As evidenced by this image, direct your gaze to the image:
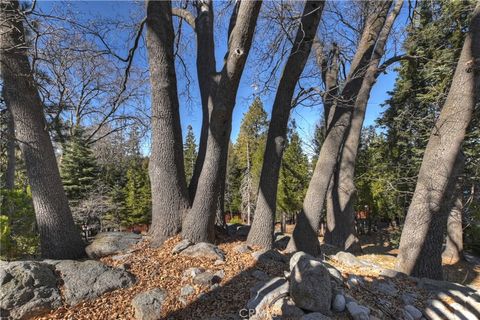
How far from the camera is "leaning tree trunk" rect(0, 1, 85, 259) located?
341 centimetres

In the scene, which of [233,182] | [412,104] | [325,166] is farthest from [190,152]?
[325,166]

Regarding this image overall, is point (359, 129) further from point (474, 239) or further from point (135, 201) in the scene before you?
point (135, 201)

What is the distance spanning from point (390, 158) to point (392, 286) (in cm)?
1079

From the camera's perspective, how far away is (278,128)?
4.77m

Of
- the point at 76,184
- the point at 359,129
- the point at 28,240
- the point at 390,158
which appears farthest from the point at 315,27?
the point at 76,184

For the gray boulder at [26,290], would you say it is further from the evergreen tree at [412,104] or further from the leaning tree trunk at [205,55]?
the evergreen tree at [412,104]

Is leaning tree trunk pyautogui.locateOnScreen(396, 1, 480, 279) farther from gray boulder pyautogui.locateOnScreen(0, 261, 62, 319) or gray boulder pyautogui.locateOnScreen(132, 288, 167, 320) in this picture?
gray boulder pyautogui.locateOnScreen(0, 261, 62, 319)

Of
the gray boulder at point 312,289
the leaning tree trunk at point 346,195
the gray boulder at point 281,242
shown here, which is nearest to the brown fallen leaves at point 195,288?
the gray boulder at point 312,289

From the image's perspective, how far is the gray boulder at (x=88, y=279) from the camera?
266 cm

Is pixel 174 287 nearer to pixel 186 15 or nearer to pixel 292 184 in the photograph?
pixel 186 15

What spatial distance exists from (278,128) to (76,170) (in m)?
11.3

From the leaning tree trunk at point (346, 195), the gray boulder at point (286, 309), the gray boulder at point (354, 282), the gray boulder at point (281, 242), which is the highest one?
the leaning tree trunk at point (346, 195)

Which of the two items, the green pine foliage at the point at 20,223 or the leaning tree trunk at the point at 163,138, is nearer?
the leaning tree trunk at the point at 163,138

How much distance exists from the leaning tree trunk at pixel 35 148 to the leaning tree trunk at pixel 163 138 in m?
1.22
